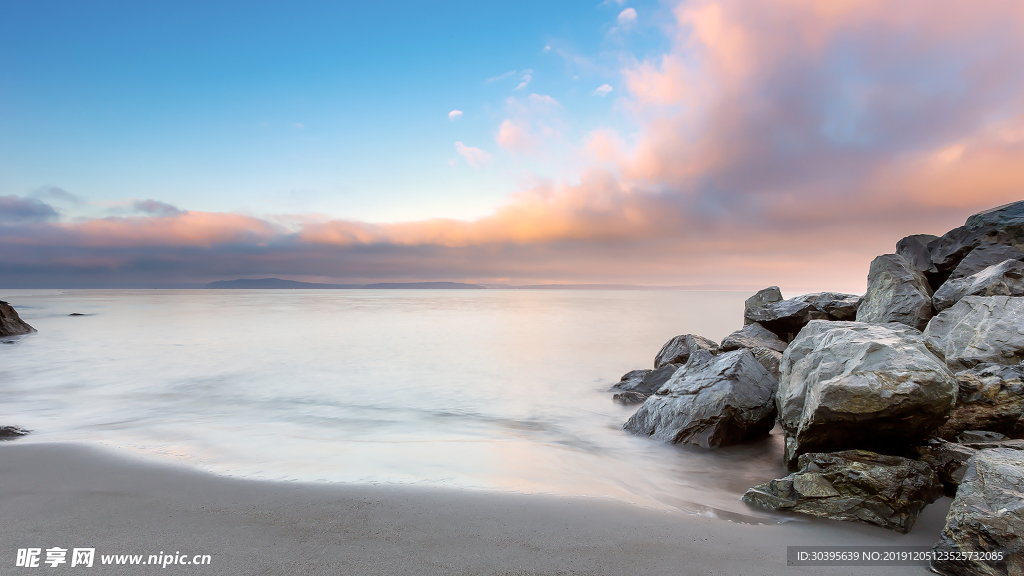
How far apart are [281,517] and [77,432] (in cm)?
537

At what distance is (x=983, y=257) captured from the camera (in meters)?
7.98

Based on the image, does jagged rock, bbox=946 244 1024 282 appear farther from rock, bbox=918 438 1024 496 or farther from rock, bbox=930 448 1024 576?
rock, bbox=930 448 1024 576

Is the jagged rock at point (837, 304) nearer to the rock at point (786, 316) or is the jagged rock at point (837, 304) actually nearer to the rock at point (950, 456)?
the rock at point (786, 316)

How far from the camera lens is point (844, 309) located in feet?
30.7

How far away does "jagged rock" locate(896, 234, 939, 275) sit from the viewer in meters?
9.31

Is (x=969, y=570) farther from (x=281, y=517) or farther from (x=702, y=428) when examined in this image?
(x=281, y=517)

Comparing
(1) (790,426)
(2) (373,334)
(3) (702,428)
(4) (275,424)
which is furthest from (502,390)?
(2) (373,334)

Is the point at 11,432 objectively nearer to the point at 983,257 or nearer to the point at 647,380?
the point at 647,380

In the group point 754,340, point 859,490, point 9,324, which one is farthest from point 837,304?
point 9,324

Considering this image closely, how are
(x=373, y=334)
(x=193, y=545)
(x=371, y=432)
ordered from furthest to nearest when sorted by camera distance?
(x=373, y=334) → (x=371, y=432) → (x=193, y=545)

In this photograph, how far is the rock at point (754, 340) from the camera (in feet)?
29.6

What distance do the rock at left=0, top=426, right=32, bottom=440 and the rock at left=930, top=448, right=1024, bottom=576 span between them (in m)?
9.20

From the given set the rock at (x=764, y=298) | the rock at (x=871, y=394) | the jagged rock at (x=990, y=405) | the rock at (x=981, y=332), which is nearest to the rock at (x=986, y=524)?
the rock at (x=871, y=394)

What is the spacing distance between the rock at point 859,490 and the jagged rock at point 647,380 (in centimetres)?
485
